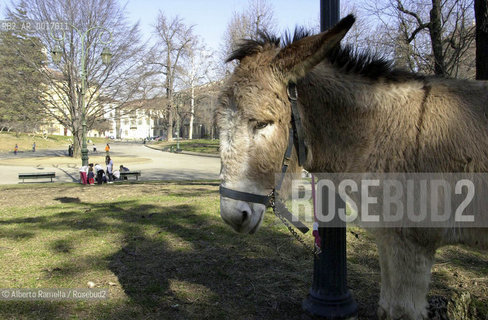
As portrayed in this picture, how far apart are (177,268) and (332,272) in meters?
2.17

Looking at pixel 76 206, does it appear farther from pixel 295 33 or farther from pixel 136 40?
pixel 136 40

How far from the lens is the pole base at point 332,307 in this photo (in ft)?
10.9

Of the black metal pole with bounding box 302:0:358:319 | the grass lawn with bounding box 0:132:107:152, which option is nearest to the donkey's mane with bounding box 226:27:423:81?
the black metal pole with bounding box 302:0:358:319

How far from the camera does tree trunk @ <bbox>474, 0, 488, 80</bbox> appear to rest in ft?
16.7

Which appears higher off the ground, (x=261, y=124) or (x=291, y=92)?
(x=291, y=92)

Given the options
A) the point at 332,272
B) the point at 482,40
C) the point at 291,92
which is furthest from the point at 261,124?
the point at 482,40

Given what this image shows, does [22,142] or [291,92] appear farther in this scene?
→ [22,142]

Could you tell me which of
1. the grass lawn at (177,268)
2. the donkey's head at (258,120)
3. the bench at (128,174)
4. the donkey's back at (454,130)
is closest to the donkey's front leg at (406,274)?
the donkey's back at (454,130)

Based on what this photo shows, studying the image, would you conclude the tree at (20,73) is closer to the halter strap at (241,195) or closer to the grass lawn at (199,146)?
the grass lawn at (199,146)

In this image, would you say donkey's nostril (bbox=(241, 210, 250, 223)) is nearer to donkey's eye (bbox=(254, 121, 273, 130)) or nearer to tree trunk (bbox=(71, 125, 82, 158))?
donkey's eye (bbox=(254, 121, 273, 130))

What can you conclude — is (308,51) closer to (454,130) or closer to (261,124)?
(261,124)

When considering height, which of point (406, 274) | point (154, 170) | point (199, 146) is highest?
point (199, 146)

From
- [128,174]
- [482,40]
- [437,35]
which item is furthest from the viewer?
[128,174]

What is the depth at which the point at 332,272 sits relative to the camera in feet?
11.0
